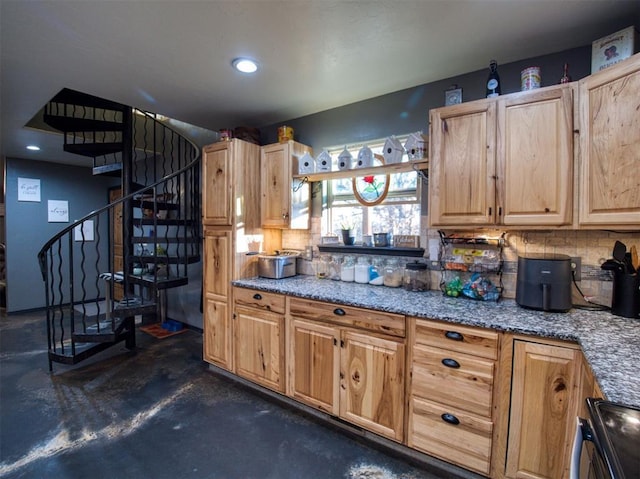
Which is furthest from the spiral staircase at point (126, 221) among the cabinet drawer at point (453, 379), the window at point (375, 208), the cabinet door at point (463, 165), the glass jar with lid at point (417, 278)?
the cabinet drawer at point (453, 379)

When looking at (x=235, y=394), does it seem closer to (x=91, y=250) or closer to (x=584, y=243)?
(x=584, y=243)

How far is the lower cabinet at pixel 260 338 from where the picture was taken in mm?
2418

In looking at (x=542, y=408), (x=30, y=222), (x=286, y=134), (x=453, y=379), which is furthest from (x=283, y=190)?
(x=30, y=222)

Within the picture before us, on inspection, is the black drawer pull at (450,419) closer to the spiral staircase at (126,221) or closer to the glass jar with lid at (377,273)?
the glass jar with lid at (377,273)

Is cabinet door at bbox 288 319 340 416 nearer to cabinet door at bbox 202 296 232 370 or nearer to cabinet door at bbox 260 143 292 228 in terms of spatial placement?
cabinet door at bbox 202 296 232 370

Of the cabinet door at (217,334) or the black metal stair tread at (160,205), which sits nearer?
the cabinet door at (217,334)

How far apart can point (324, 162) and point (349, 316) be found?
1319mm

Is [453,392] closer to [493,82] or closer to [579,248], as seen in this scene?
[579,248]

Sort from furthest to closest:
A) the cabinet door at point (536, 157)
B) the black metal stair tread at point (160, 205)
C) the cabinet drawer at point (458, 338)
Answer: the black metal stair tread at point (160, 205) → the cabinet door at point (536, 157) → the cabinet drawer at point (458, 338)

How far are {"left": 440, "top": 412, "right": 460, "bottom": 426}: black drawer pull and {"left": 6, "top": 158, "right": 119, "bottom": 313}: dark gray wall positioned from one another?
6.33 m

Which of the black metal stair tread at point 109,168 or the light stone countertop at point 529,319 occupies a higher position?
the black metal stair tread at point 109,168

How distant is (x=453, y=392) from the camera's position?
1690mm

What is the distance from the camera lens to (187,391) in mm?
2643

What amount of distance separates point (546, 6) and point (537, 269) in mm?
1400
